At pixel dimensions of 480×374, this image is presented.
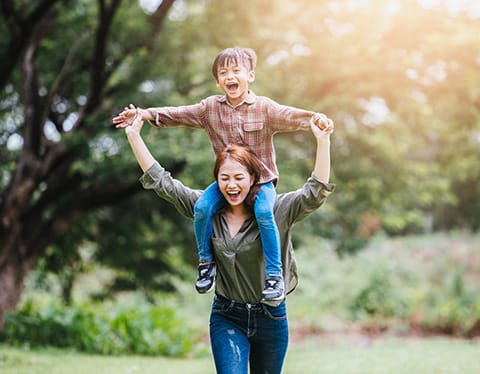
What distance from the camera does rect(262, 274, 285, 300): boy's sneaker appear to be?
2889mm

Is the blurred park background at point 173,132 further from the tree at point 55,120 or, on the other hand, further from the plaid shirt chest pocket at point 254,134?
the plaid shirt chest pocket at point 254,134

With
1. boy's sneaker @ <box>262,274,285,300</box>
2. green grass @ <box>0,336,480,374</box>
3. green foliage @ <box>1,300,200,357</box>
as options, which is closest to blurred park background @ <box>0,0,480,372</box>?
green foliage @ <box>1,300,200,357</box>

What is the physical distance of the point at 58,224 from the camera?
33.8ft

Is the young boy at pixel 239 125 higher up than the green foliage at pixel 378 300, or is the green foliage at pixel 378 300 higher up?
the young boy at pixel 239 125

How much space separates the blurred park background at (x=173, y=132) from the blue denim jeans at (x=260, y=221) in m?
5.27

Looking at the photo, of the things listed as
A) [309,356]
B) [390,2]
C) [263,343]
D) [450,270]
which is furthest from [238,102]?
[450,270]

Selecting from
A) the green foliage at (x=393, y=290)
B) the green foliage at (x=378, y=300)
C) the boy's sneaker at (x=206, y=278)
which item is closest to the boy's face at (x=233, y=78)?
the boy's sneaker at (x=206, y=278)

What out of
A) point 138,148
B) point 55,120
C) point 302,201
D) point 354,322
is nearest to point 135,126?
point 138,148

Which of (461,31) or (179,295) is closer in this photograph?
(461,31)

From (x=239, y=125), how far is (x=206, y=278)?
81cm

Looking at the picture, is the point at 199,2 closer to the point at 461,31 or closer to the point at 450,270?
the point at 461,31

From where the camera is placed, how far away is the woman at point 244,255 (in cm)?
299

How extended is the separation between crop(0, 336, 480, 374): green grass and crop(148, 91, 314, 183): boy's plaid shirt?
4.71 m

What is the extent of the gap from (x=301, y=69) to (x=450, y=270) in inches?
427
